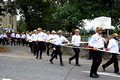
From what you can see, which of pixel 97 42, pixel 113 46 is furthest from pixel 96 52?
pixel 113 46

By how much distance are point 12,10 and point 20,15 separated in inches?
61.9

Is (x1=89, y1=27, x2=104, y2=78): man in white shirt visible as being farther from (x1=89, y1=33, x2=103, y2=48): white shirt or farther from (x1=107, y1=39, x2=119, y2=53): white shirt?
(x1=107, y1=39, x2=119, y2=53): white shirt

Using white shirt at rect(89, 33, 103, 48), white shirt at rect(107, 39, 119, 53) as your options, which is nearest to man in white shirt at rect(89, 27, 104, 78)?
white shirt at rect(89, 33, 103, 48)

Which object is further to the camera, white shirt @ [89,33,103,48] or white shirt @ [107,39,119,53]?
white shirt @ [107,39,119,53]

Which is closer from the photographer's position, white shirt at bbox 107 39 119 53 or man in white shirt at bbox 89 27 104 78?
man in white shirt at bbox 89 27 104 78

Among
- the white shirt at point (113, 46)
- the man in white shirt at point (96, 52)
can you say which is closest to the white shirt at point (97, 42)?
the man in white shirt at point (96, 52)

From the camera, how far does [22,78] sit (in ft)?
19.7

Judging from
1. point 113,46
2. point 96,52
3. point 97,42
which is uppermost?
point 97,42

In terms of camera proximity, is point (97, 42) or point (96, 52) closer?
point (96, 52)

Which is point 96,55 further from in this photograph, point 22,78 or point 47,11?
point 47,11

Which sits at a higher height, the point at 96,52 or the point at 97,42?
the point at 97,42

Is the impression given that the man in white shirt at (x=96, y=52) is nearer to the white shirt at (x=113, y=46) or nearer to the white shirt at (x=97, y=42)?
the white shirt at (x=97, y=42)

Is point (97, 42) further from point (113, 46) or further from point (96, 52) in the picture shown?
point (113, 46)

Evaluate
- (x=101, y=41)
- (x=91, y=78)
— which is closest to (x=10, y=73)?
(x=91, y=78)
